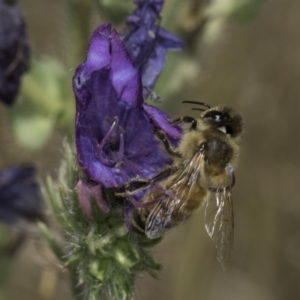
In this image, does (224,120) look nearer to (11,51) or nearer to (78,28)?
(78,28)

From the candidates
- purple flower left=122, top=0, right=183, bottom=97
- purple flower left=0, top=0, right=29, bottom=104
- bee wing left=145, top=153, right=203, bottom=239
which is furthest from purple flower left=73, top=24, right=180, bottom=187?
purple flower left=0, top=0, right=29, bottom=104

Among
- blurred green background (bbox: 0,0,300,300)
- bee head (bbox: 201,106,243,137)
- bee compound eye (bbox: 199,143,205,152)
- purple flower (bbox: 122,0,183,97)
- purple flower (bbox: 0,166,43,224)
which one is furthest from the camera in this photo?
blurred green background (bbox: 0,0,300,300)

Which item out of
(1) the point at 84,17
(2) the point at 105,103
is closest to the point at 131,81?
(2) the point at 105,103

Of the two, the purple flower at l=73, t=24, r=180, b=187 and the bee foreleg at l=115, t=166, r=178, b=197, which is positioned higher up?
the purple flower at l=73, t=24, r=180, b=187

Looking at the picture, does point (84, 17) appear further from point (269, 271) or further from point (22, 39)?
point (269, 271)

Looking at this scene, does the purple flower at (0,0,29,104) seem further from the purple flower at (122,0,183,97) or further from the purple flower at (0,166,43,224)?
the purple flower at (122,0,183,97)

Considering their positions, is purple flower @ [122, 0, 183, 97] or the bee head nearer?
the bee head

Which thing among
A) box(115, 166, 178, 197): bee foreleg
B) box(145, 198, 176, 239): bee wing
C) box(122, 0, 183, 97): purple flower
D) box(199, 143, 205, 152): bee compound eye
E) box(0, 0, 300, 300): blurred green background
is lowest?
box(145, 198, 176, 239): bee wing
